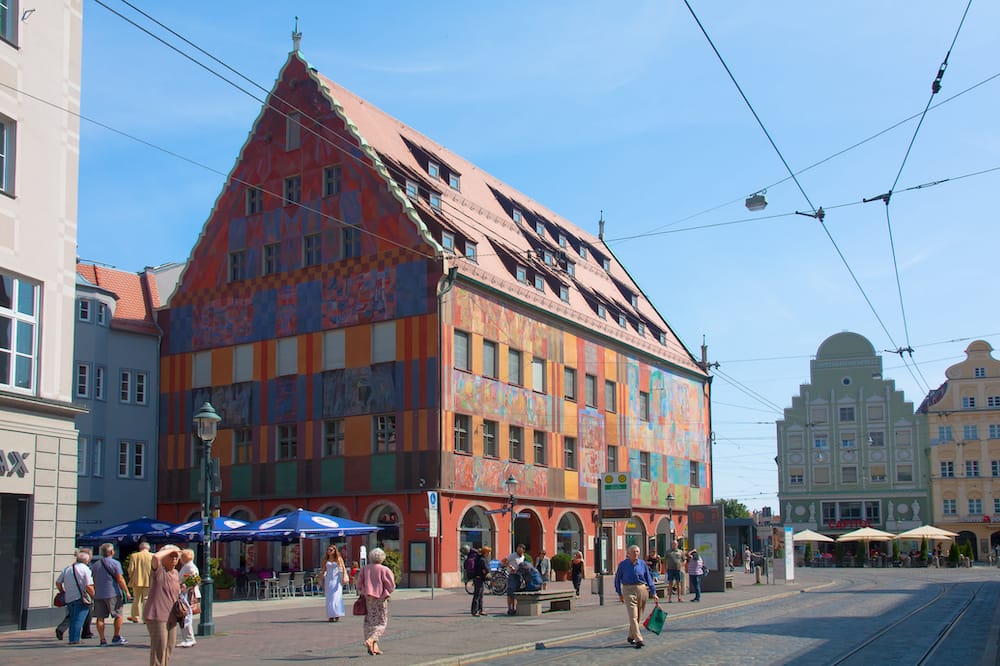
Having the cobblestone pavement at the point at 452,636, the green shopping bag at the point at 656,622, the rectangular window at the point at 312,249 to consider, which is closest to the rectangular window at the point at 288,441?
the rectangular window at the point at 312,249

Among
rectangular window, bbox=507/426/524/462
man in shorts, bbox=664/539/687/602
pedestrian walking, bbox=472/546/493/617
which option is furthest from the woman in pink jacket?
rectangular window, bbox=507/426/524/462

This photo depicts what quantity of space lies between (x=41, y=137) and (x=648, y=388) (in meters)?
38.1

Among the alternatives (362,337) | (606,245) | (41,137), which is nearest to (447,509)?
(362,337)

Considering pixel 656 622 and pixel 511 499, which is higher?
pixel 511 499

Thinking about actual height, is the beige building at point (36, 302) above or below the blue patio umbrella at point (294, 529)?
above

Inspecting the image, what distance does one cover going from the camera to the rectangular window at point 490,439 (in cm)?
4294

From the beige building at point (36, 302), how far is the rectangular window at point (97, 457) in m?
23.5

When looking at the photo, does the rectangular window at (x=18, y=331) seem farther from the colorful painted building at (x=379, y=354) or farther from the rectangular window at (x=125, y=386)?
the rectangular window at (x=125, y=386)

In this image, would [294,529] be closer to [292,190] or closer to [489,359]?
[489,359]

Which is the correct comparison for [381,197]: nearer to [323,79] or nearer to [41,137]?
[323,79]

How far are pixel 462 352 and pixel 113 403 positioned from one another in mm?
15504

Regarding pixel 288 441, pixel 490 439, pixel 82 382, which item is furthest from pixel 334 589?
pixel 82 382

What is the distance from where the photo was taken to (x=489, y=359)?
43781 mm

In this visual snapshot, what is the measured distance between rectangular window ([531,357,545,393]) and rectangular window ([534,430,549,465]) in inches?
70.5
